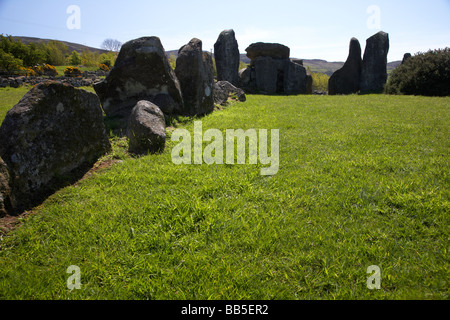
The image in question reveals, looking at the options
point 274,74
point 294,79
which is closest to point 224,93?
point 274,74

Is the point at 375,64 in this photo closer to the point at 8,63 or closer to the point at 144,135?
the point at 144,135

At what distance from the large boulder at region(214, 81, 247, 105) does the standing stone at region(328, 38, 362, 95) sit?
10.5 meters

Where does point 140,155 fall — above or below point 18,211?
above

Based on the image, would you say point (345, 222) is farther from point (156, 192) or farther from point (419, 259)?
point (156, 192)

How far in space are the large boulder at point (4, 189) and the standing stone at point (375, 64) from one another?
72.0 feet

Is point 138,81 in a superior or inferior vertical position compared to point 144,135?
superior

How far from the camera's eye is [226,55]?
19641 millimetres

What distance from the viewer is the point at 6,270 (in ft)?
7.63

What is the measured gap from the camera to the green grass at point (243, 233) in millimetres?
2182

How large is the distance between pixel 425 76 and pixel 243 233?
61.9ft

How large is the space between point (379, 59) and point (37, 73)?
36.6 meters

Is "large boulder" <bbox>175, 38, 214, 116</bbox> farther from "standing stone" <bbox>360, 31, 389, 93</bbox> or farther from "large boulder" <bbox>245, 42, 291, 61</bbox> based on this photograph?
"standing stone" <bbox>360, 31, 389, 93</bbox>

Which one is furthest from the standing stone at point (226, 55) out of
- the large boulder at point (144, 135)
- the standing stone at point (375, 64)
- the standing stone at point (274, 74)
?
the large boulder at point (144, 135)
